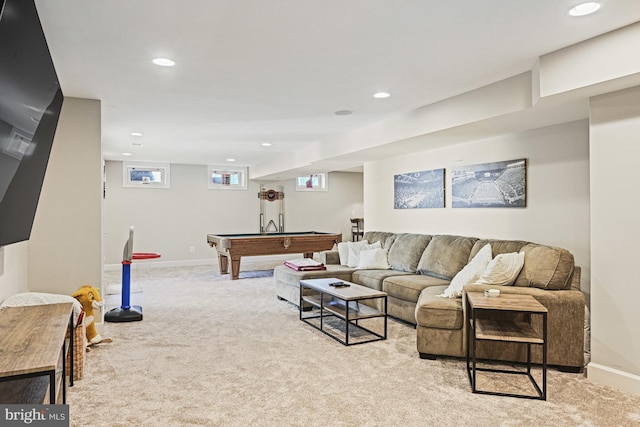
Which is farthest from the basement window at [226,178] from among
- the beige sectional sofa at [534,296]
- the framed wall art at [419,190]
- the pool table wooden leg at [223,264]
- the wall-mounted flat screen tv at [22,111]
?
the wall-mounted flat screen tv at [22,111]

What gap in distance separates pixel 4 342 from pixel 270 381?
1598mm

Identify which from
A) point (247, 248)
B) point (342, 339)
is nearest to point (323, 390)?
point (342, 339)

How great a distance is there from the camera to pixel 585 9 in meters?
2.27

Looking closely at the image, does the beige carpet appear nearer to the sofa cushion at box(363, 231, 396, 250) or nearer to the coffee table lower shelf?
the coffee table lower shelf

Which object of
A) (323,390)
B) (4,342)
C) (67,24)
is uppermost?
(67,24)

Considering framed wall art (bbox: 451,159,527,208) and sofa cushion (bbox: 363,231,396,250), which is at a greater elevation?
framed wall art (bbox: 451,159,527,208)

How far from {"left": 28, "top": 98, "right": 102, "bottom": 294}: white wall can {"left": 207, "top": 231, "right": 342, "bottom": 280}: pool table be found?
296 centimetres

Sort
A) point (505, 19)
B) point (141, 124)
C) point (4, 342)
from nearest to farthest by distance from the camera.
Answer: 1. point (4, 342)
2. point (505, 19)
3. point (141, 124)

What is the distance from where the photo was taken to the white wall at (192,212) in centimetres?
859

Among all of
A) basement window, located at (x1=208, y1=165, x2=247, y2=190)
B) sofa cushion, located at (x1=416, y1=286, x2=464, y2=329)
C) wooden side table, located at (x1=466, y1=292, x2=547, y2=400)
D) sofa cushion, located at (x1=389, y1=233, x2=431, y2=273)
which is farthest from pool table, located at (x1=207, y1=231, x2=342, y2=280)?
wooden side table, located at (x1=466, y1=292, x2=547, y2=400)

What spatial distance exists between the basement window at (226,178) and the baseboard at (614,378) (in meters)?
8.09

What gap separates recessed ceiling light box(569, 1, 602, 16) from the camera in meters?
2.21

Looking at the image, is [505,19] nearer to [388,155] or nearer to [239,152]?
[388,155]

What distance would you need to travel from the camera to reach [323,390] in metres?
2.78
